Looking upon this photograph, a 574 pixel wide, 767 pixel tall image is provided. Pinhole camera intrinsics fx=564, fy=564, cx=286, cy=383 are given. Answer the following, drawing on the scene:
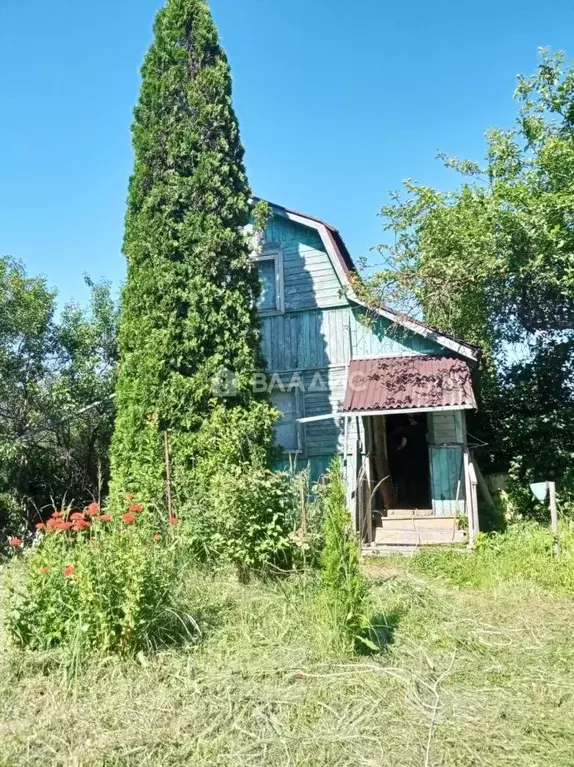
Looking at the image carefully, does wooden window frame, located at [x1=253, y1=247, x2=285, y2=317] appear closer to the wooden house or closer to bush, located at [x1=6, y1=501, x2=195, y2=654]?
the wooden house

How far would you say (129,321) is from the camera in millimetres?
10562

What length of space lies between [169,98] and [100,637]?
9.58 metres

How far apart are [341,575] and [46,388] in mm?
8584

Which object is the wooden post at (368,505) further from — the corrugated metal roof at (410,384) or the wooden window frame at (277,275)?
the wooden window frame at (277,275)

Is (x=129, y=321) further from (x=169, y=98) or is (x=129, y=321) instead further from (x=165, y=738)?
(x=165, y=738)

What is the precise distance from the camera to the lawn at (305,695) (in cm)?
348

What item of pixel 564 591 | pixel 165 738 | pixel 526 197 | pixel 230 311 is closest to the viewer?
pixel 165 738

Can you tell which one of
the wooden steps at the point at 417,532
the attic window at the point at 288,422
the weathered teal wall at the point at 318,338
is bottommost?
the wooden steps at the point at 417,532

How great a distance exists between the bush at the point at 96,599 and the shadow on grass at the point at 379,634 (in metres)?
1.55

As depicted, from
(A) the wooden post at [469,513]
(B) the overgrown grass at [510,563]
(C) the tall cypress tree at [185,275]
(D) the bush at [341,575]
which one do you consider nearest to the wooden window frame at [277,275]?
(C) the tall cypress tree at [185,275]

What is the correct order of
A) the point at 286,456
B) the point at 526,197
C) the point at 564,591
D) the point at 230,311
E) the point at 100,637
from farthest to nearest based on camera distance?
the point at 286,456 < the point at 230,311 < the point at 526,197 < the point at 564,591 < the point at 100,637

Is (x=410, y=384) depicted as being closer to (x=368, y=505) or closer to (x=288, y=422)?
(x=368, y=505)

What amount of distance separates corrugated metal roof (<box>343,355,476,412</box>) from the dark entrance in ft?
10.3

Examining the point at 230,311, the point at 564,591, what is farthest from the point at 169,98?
the point at 564,591
